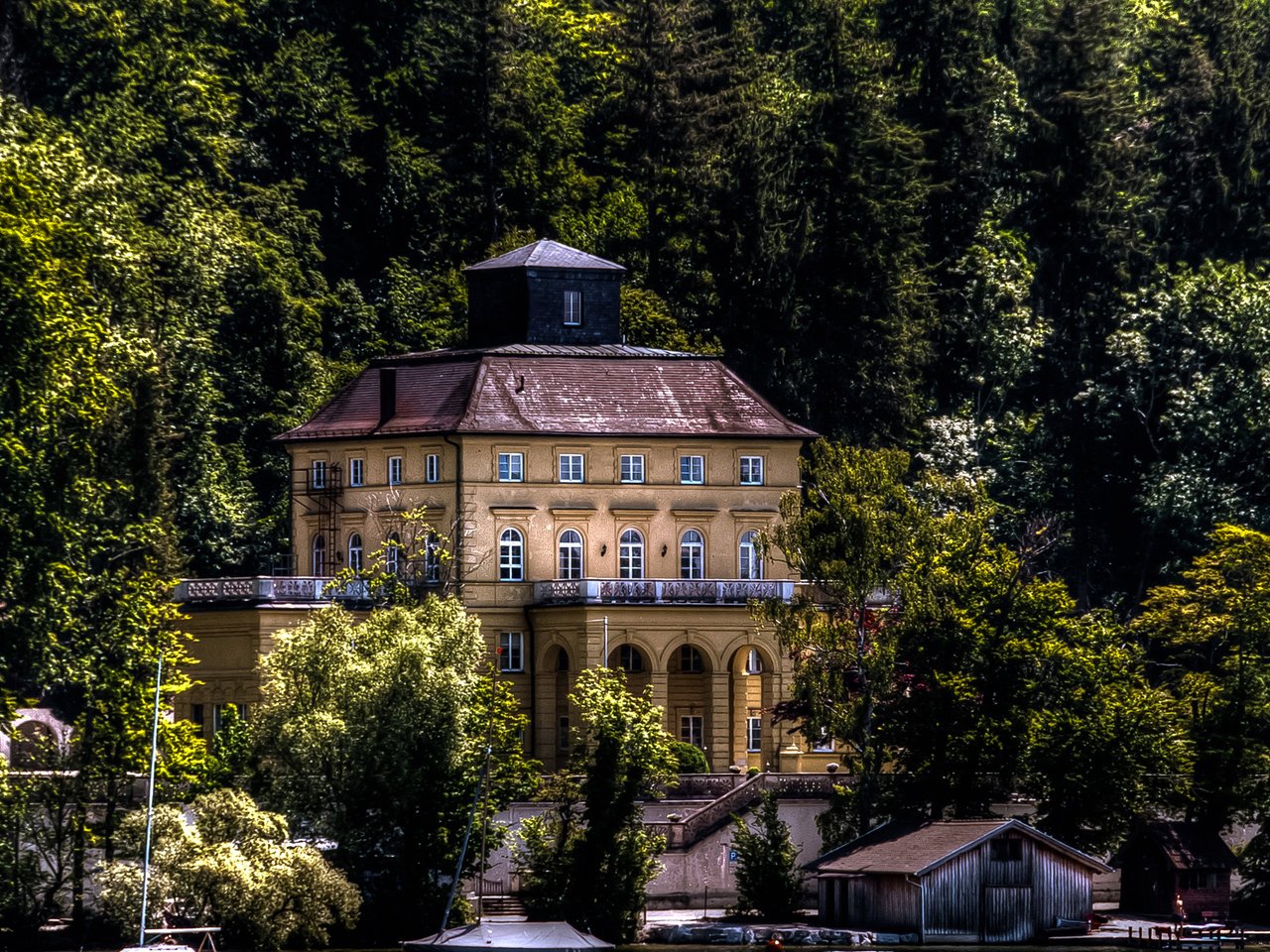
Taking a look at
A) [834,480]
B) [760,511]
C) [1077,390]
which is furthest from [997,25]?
[834,480]

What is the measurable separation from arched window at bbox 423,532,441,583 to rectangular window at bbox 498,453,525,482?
3055 millimetres

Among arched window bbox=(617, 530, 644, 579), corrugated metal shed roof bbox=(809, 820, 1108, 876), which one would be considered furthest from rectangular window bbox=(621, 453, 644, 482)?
corrugated metal shed roof bbox=(809, 820, 1108, 876)

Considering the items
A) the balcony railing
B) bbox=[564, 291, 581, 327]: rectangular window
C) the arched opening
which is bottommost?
the arched opening

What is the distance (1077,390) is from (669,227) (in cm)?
1537

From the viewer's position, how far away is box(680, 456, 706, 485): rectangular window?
12419 cm

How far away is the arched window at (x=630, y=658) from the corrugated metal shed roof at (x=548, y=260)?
1345cm

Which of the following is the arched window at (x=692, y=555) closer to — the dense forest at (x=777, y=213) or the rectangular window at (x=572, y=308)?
the rectangular window at (x=572, y=308)

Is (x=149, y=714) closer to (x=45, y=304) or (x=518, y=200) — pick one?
(x=45, y=304)

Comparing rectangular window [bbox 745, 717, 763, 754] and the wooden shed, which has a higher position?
rectangular window [bbox 745, 717, 763, 754]

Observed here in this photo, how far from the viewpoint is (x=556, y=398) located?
124m

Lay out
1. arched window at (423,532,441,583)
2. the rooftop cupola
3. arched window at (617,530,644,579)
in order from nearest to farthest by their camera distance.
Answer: arched window at (423,532,441,583), arched window at (617,530,644,579), the rooftop cupola

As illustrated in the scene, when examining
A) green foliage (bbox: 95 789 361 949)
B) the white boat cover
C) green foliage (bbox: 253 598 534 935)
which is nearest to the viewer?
the white boat cover

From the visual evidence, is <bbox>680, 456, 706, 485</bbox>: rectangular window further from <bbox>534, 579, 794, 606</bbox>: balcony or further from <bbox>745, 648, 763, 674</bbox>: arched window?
<bbox>745, 648, 763, 674</bbox>: arched window

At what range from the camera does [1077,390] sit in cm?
13862
